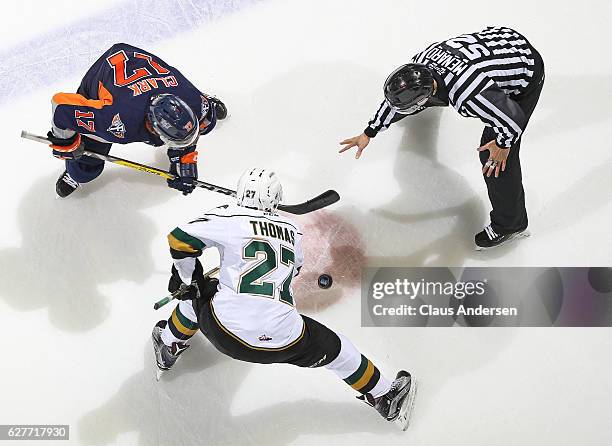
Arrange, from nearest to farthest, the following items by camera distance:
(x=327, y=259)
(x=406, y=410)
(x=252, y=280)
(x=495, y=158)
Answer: (x=252, y=280), (x=495, y=158), (x=406, y=410), (x=327, y=259)

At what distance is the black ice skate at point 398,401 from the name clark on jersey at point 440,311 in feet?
1.05

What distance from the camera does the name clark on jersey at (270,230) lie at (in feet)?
9.59

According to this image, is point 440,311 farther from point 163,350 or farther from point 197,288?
point 163,350

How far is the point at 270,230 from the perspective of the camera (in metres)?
2.94

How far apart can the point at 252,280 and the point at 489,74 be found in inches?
50.7

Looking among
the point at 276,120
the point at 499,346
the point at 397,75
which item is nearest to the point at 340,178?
the point at 276,120

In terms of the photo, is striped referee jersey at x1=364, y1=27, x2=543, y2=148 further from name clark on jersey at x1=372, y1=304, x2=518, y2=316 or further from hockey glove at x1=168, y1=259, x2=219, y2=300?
hockey glove at x1=168, y1=259, x2=219, y2=300

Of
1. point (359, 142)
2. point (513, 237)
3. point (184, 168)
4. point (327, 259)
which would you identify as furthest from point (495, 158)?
point (184, 168)

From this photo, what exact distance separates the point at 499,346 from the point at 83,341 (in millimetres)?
2036

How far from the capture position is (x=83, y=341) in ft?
12.2

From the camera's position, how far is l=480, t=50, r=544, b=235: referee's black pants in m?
3.46

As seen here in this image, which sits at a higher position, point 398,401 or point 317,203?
point 317,203

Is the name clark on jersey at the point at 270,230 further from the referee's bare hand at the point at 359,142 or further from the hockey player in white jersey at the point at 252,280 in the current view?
the referee's bare hand at the point at 359,142

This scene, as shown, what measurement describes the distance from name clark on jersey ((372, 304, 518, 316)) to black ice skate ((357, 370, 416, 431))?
1.05 ft
